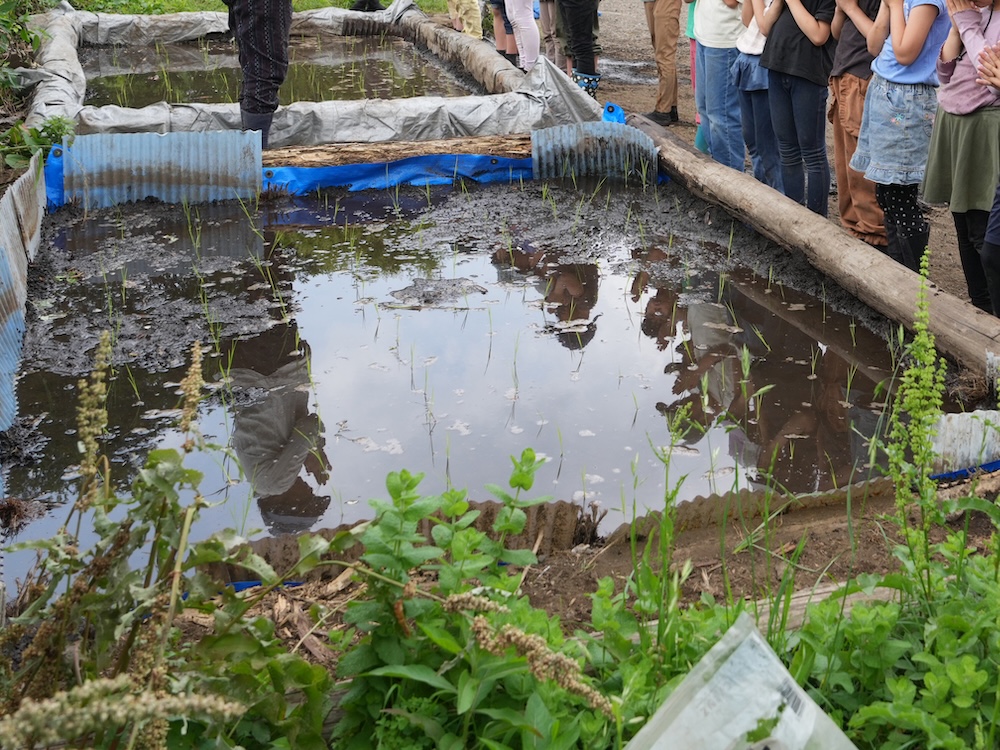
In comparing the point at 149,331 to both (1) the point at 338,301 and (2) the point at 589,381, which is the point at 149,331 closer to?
(1) the point at 338,301

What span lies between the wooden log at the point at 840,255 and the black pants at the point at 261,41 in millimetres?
2488

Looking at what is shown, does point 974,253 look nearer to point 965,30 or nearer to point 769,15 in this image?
point 965,30

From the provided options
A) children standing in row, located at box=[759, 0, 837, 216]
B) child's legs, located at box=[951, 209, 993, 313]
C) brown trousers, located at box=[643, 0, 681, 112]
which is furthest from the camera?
brown trousers, located at box=[643, 0, 681, 112]

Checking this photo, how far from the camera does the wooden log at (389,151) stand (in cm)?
654

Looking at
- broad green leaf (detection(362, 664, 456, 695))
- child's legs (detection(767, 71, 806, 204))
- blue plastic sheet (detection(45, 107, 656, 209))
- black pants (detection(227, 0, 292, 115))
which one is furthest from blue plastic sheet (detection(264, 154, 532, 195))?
broad green leaf (detection(362, 664, 456, 695))

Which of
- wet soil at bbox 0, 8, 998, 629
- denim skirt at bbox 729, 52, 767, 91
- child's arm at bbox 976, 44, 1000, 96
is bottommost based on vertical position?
wet soil at bbox 0, 8, 998, 629

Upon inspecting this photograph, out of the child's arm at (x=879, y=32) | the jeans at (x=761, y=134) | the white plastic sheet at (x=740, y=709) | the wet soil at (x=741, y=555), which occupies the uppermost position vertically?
the child's arm at (x=879, y=32)

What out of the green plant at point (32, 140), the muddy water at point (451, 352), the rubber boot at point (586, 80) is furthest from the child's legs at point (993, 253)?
the green plant at point (32, 140)

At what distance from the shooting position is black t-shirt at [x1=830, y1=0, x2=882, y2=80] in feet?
14.7

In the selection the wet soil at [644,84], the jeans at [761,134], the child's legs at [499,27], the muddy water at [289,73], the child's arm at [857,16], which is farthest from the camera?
the child's legs at [499,27]

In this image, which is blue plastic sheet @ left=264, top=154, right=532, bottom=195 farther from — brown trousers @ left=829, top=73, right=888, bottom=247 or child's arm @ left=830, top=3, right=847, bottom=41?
child's arm @ left=830, top=3, right=847, bottom=41

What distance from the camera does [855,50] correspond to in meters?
4.54

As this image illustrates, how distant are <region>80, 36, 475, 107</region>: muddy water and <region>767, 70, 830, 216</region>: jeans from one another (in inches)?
185

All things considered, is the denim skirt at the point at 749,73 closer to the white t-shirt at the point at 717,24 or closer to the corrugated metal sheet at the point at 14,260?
the white t-shirt at the point at 717,24
